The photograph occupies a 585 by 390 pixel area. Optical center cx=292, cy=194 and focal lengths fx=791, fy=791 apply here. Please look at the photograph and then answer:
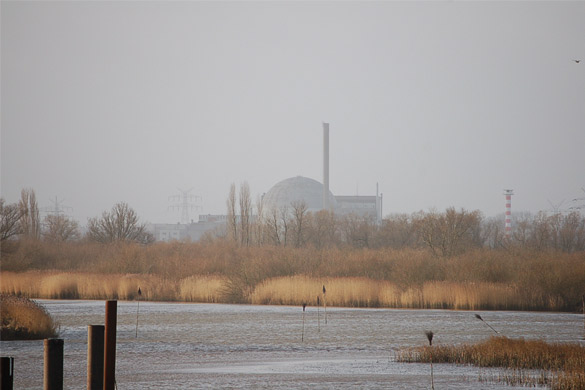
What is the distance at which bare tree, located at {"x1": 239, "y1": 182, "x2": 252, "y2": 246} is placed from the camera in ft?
198

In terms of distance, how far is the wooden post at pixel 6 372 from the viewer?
6578 millimetres

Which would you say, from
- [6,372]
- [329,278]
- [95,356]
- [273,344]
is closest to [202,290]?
[329,278]

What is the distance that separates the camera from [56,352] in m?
6.95

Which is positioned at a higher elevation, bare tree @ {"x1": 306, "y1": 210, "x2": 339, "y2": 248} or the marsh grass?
bare tree @ {"x1": 306, "y1": 210, "x2": 339, "y2": 248}

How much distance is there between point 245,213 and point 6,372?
196ft

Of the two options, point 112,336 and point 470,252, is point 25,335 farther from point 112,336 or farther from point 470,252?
point 470,252

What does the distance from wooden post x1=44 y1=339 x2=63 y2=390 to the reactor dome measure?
11167cm

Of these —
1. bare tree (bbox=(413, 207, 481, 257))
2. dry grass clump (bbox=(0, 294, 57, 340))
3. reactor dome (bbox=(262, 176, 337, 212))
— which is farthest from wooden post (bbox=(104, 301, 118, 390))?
reactor dome (bbox=(262, 176, 337, 212))

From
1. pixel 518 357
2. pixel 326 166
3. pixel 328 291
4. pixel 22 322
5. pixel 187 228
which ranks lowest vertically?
pixel 518 357

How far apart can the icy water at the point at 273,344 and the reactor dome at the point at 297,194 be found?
91012 millimetres

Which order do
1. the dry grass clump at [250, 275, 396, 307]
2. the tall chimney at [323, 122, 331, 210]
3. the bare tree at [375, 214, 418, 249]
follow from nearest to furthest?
the dry grass clump at [250, 275, 396, 307], the bare tree at [375, 214, 418, 249], the tall chimney at [323, 122, 331, 210]

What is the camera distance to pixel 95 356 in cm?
757

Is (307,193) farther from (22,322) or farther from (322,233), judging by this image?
(22,322)

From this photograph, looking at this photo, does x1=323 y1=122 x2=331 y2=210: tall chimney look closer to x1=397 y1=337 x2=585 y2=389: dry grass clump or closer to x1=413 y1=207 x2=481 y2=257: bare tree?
x1=413 y1=207 x2=481 y2=257: bare tree
